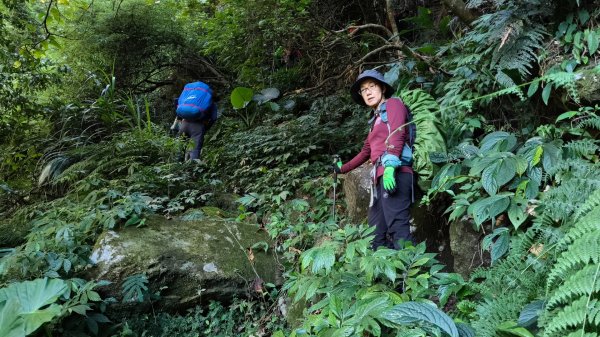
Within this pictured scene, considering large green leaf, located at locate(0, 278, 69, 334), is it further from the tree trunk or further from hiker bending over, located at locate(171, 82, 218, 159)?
the tree trunk

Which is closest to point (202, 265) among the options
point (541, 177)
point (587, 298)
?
point (541, 177)

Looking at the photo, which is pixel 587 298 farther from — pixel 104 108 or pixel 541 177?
pixel 104 108

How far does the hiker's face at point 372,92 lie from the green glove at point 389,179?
665 millimetres

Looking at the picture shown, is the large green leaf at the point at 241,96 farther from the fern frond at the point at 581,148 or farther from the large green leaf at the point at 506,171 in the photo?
the fern frond at the point at 581,148

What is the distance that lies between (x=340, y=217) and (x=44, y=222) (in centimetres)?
310

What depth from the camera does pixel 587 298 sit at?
4.37ft

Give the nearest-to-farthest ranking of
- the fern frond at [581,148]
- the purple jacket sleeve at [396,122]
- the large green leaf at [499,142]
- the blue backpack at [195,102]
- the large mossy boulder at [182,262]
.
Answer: the fern frond at [581,148] < the purple jacket sleeve at [396,122] < the large green leaf at [499,142] < the large mossy boulder at [182,262] < the blue backpack at [195,102]

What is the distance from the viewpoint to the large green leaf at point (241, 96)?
7.86 metres

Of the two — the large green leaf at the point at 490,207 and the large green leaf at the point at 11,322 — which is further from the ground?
the large green leaf at the point at 11,322

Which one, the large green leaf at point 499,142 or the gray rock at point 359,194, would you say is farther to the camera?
the gray rock at point 359,194

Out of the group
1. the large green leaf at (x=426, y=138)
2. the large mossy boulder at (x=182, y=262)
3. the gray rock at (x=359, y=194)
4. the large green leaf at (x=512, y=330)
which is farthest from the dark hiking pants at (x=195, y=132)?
the large green leaf at (x=512, y=330)

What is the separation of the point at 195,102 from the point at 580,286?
620 cm

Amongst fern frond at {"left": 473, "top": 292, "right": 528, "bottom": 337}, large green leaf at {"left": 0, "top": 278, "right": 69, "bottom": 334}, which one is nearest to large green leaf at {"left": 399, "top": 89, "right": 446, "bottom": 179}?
fern frond at {"left": 473, "top": 292, "right": 528, "bottom": 337}

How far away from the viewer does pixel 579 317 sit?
129cm
